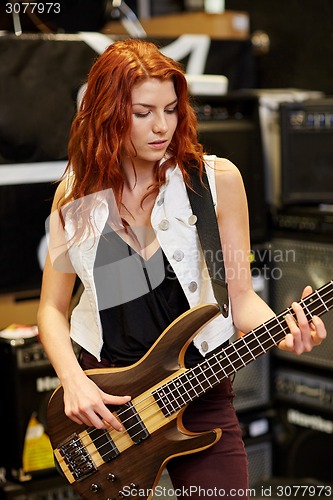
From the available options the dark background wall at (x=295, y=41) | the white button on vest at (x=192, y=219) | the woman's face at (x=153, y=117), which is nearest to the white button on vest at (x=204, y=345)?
the white button on vest at (x=192, y=219)

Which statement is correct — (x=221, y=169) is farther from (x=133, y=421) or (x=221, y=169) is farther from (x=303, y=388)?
(x=303, y=388)

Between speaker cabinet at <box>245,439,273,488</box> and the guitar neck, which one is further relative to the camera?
speaker cabinet at <box>245,439,273,488</box>

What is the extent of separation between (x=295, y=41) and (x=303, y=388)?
1360mm

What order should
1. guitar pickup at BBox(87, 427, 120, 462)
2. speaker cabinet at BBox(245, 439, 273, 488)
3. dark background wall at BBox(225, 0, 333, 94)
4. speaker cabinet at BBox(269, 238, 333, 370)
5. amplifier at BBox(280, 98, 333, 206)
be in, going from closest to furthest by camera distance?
1. guitar pickup at BBox(87, 427, 120, 462)
2. speaker cabinet at BBox(269, 238, 333, 370)
3. amplifier at BBox(280, 98, 333, 206)
4. speaker cabinet at BBox(245, 439, 273, 488)
5. dark background wall at BBox(225, 0, 333, 94)

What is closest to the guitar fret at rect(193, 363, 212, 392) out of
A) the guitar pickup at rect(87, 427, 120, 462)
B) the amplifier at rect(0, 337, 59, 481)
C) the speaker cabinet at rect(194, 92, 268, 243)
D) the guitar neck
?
the guitar neck

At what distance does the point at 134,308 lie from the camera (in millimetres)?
1704

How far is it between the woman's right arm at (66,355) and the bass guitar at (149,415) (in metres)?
0.04

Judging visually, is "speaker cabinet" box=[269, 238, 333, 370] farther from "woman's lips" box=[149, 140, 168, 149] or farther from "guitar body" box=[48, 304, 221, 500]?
"woman's lips" box=[149, 140, 168, 149]

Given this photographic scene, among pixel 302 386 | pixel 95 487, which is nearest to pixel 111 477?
pixel 95 487

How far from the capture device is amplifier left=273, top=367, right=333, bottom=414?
9.74 ft

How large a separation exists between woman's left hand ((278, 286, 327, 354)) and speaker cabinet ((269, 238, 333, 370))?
1203 mm

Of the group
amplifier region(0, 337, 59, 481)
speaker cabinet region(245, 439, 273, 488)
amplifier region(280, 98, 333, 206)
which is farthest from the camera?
speaker cabinet region(245, 439, 273, 488)

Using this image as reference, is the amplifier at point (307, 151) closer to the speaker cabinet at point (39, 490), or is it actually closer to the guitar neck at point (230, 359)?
the speaker cabinet at point (39, 490)

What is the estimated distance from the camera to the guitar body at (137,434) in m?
1.66
